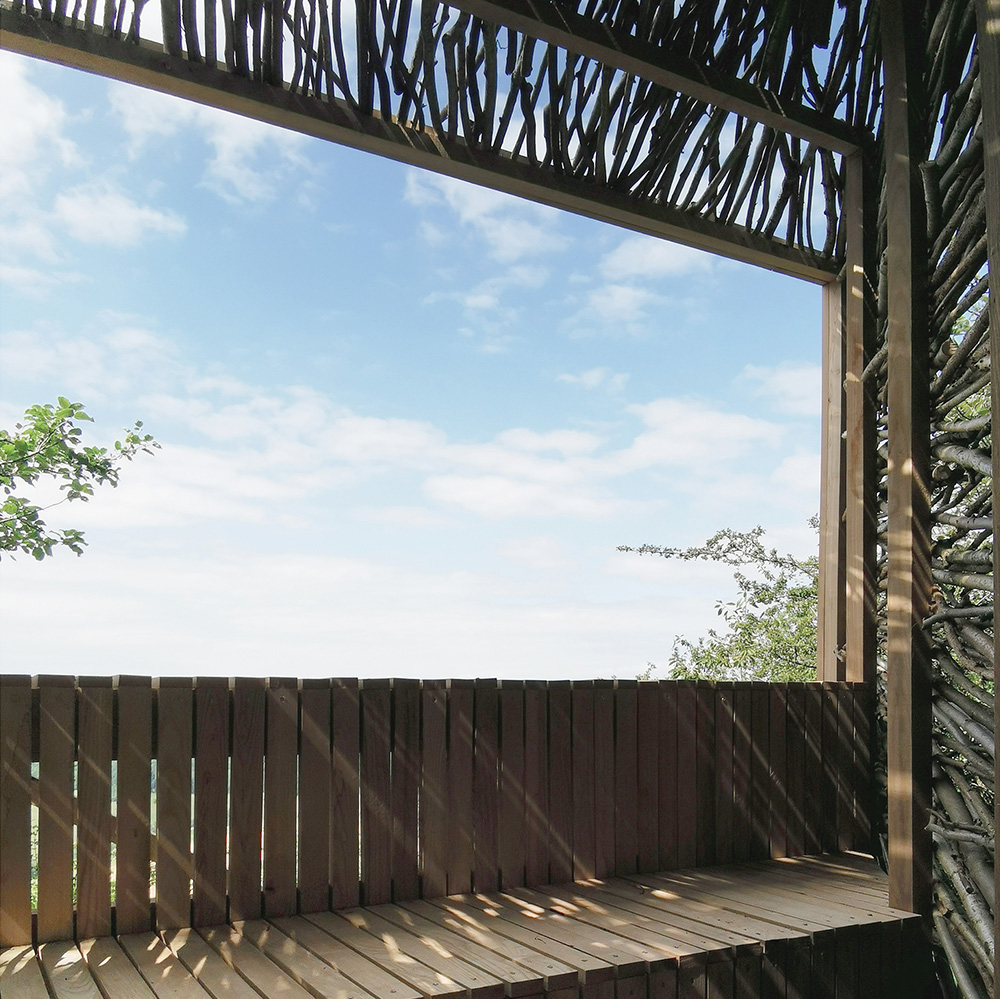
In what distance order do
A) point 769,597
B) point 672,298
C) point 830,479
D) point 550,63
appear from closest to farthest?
point 550,63, point 830,479, point 769,597, point 672,298

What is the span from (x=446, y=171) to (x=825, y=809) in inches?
Answer: 121

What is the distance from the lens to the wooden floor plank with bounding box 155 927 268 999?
2.15 m

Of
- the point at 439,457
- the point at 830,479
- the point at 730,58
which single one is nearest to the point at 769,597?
the point at 830,479

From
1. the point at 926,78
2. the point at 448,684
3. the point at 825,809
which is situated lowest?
→ the point at 825,809

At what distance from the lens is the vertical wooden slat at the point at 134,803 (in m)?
2.60

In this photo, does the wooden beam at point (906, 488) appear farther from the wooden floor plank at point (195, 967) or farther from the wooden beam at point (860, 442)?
the wooden floor plank at point (195, 967)

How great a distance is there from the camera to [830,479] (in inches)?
168

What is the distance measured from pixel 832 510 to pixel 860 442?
34cm

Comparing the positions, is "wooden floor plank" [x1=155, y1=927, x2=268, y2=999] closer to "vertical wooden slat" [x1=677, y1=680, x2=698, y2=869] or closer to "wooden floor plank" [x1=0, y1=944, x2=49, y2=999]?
"wooden floor plank" [x1=0, y1=944, x2=49, y2=999]

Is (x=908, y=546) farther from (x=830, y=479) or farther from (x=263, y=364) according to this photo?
(x=263, y=364)

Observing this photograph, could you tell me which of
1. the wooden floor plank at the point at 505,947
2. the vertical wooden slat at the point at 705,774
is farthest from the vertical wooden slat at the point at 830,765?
the wooden floor plank at the point at 505,947

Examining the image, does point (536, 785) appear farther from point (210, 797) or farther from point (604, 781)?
point (210, 797)

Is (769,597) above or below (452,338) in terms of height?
below

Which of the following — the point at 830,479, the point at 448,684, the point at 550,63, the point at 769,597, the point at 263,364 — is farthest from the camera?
the point at 263,364
